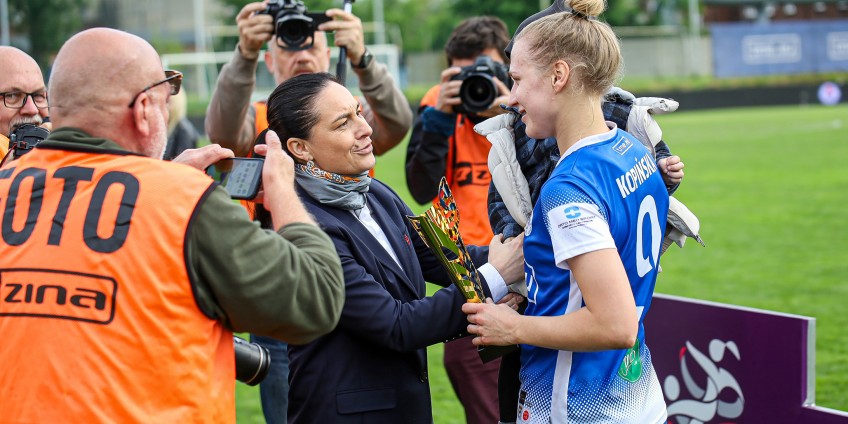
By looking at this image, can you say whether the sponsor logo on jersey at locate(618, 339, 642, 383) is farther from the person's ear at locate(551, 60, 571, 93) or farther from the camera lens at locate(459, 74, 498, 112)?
the camera lens at locate(459, 74, 498, 112)

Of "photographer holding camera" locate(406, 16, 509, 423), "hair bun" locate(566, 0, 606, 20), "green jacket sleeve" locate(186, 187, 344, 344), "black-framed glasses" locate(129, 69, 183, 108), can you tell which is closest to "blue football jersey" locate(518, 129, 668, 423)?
"hair bun" locate(566, 0, 606, 20)

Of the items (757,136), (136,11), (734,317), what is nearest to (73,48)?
(734,317)

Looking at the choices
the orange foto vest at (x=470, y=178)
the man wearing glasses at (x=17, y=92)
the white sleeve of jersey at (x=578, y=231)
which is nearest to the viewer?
the white sleeve of jersey at (x=578, y=231)

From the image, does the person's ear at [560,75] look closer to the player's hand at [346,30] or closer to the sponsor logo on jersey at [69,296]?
the sponsor logo on jersey at [69,296]

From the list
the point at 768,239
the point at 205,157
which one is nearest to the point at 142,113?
the point at 205,157

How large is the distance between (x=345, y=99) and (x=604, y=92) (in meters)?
0.87

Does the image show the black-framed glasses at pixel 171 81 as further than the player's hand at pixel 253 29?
No

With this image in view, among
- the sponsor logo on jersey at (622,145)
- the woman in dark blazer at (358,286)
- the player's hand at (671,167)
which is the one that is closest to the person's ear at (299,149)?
the woman in dark blazer at (358,286)

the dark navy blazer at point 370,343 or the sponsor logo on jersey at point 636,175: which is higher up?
the sponsor logo on jersey at point 636,175

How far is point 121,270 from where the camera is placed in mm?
2115

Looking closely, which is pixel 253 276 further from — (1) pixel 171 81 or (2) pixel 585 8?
(2) pixel 585 8

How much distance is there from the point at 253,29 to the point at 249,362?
6.83 feet

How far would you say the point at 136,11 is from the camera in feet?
174

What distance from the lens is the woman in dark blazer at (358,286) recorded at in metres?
2.77
